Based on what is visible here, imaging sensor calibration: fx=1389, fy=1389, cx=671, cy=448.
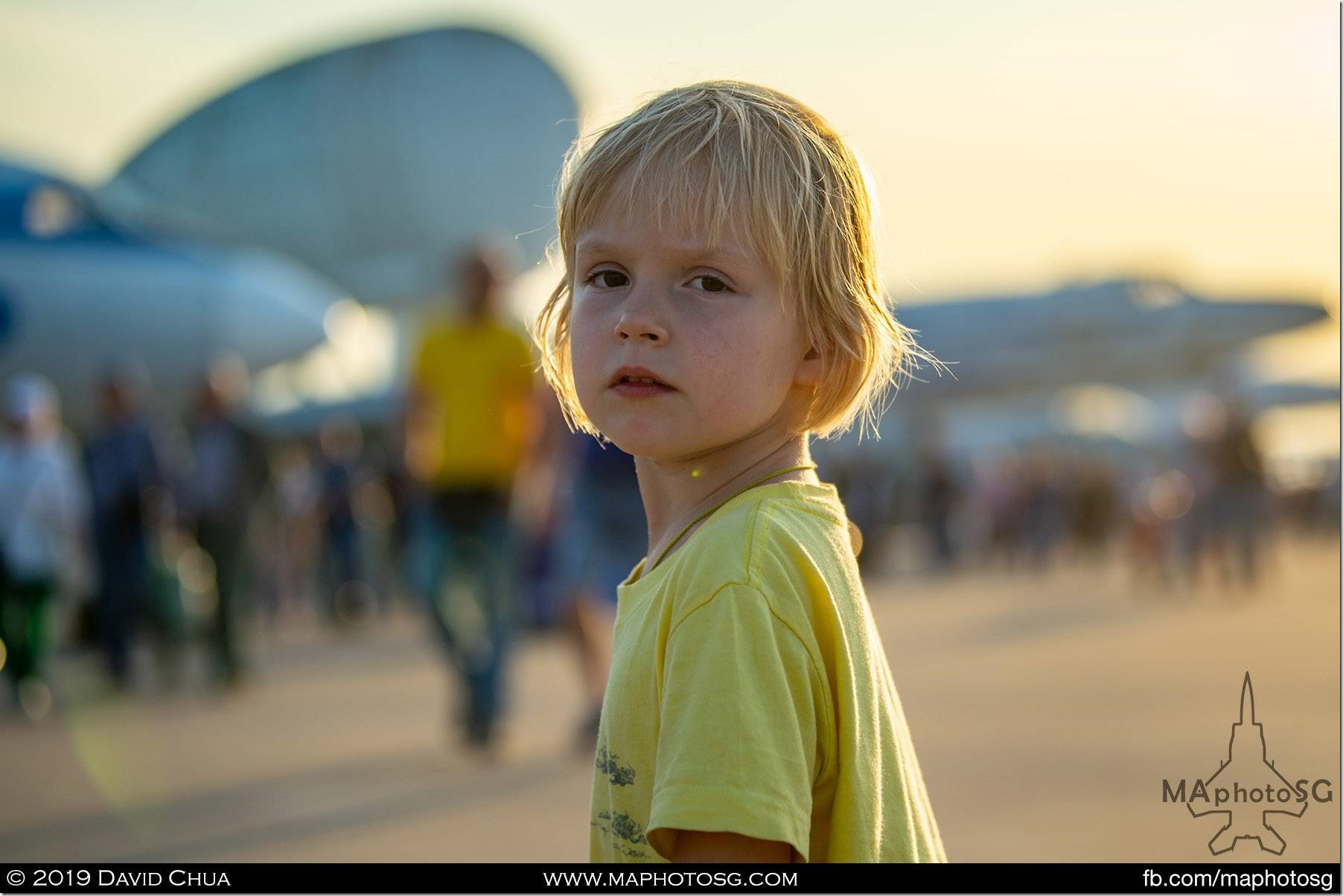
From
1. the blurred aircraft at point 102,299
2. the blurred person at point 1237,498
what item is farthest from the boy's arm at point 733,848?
the blurred person at point 1237,498

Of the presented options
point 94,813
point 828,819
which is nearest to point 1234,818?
point 828,819

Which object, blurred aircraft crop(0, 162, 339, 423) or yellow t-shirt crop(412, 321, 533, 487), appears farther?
blurred aircraft crop(0, 162, 339, 423)

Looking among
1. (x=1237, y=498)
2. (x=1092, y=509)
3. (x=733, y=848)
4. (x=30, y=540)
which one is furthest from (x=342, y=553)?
(x=1092, y=509)

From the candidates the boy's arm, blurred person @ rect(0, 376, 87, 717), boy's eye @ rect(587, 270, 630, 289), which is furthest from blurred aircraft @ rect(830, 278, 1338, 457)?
the boy's arm

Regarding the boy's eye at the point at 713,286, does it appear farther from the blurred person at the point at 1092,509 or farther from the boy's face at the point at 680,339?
the blurred person at the point at 1092,509

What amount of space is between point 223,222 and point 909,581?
3361 centimetres

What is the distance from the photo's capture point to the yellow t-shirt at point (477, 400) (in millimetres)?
5047

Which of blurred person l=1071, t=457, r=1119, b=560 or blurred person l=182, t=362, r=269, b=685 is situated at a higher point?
blurred person l=1071, t=457, r=1119, b=560

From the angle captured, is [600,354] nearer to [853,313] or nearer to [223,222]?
[853,313]

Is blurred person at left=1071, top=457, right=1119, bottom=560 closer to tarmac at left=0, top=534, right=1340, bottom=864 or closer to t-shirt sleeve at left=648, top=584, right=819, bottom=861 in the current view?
tarmac at left=0, top=534, right=1340, bottom=864

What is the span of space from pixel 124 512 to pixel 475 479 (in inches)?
120

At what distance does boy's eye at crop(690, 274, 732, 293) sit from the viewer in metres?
1.09

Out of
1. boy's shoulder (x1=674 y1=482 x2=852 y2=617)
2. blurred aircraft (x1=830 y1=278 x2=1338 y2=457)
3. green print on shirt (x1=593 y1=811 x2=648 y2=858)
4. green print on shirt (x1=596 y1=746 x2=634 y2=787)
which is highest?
blurred aircraft (x1=830 y1=278 x2=1338 y2=457)

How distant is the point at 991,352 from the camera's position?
22.7 m
